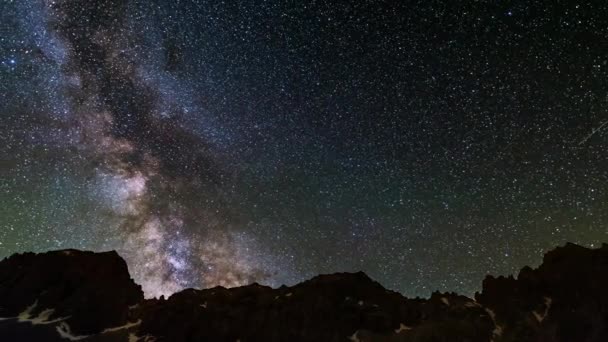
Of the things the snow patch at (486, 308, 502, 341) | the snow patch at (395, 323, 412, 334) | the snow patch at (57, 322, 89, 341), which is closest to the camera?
the snow patch at (486, 308, 502, 341)

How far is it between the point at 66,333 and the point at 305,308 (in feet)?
101

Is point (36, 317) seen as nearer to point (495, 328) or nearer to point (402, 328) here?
point (402, 328)

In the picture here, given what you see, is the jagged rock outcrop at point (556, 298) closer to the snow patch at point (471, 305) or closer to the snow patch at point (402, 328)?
the snow patch at point (471, 305)

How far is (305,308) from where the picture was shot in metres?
57.1

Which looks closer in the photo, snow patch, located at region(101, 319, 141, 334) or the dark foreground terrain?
the dark foreground terrain

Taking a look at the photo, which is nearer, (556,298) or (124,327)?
(556,298)

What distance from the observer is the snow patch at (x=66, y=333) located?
5156 cm

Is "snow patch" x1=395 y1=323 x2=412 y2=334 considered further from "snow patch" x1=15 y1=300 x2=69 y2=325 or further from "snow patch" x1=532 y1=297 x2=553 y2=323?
"snow patch" x1=15 y1=300 x2=69 y2=325

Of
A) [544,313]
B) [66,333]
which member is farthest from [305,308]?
[66,333]

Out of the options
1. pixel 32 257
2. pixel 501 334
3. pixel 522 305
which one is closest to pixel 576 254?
pixel 522 305

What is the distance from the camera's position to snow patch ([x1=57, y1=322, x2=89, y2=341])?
51.6 metres

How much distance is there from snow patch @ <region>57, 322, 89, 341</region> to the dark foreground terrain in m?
0.25

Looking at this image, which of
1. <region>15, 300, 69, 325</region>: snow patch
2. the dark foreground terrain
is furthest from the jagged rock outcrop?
<region>15, 300, 69, 325</region>: snow patch

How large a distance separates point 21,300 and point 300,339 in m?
40.3
